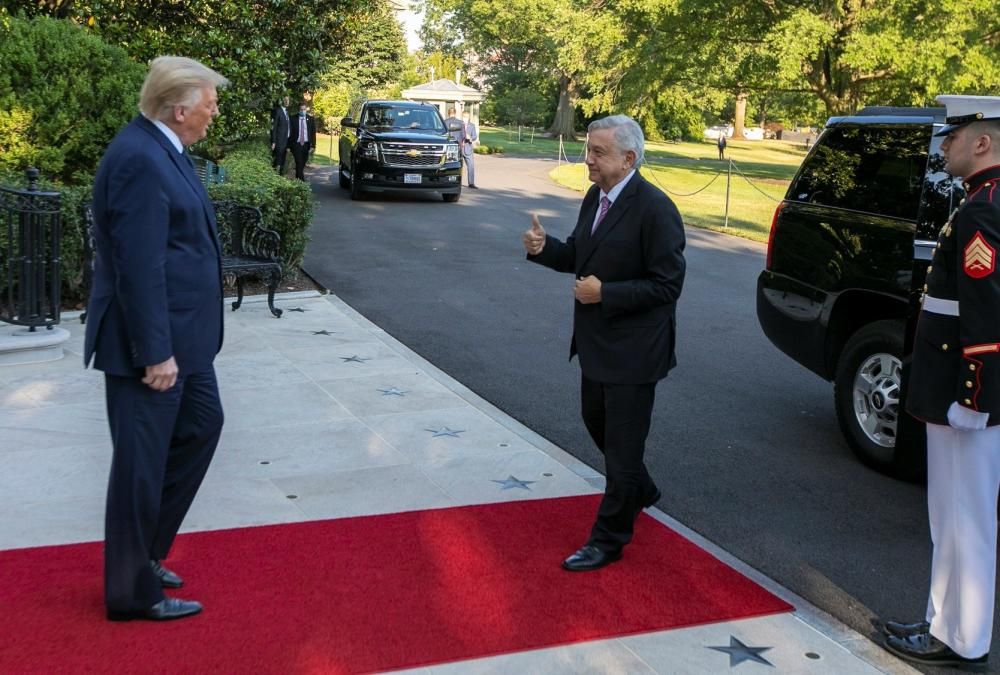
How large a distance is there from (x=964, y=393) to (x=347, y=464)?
3.35 metres

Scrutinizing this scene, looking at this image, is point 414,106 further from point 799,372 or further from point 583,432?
point 583,432

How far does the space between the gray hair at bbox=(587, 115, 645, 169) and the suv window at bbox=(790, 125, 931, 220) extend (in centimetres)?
230

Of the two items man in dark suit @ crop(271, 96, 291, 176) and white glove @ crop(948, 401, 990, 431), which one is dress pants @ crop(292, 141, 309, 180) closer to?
man in dark suit @ crop(271, 96, 291, 176)

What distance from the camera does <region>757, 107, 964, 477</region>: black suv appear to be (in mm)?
5750

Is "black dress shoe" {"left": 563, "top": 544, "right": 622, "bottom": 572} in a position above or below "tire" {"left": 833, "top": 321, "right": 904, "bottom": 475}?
below

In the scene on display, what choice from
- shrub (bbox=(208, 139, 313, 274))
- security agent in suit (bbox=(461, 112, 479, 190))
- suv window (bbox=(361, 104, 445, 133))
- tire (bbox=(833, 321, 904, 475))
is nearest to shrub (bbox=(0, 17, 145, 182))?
shrub (bbox=(208, 139, 313, 274))

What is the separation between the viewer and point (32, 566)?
441cm

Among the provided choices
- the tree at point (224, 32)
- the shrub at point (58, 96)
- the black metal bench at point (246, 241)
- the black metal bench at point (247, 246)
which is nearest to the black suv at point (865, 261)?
the black metal bench at point (247, 246)

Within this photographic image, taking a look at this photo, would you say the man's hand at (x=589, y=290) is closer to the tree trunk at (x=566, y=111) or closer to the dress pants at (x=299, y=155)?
the dress pants at (x=299, y=155)

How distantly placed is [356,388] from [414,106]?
55.1 feet

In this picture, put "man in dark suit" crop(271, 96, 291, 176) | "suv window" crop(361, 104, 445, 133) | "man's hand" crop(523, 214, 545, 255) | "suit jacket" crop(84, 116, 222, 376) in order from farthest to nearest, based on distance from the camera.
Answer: "suv window" crop(361, 104, 445, 133)
"man in dark suit" crop(271, 96, 291, 176)
"man's hand" crop(523, 214, 545, 255)
"suit jacket" crop(84, 116, 222, 376)

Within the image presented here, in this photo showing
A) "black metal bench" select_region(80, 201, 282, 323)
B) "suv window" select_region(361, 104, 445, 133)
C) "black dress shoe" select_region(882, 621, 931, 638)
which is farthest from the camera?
"suv window" select_region(361, 104, 445, 133)

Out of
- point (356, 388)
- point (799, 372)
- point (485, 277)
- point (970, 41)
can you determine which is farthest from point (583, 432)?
point (970, 41)

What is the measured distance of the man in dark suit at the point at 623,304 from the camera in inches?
175
